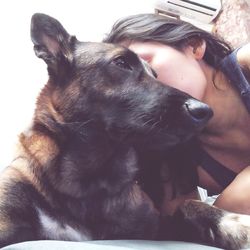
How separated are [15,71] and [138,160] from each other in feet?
3.30

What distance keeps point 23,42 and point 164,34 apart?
953 mm

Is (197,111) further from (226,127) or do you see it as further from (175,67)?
(226,127)

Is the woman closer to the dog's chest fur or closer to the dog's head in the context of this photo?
the dog's head

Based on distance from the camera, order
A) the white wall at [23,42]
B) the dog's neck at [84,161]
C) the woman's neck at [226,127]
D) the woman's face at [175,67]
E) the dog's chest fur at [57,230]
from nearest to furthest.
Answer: the dog's chest fur at [57,230]
the dog's neck at [84,161]
the woman's face at [175,67]
the woman's neck at [226,127]
the white wall at [23,42]

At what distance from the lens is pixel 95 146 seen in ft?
4.21

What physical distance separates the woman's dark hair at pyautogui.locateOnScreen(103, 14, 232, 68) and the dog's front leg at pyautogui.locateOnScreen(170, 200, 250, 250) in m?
0.60

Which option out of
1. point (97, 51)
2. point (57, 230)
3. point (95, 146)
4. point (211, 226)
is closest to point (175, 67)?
point (97, 51)

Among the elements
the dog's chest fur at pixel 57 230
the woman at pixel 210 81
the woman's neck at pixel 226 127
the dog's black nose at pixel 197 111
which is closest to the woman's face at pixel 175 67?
the woman at pixel 210 81

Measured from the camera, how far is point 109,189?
127 cm

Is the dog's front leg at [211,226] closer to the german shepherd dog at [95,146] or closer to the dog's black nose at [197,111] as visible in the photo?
the german shepherd dog at [95,146]

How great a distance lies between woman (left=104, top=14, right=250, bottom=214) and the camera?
1457 mm

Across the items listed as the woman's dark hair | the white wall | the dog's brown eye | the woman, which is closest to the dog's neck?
the dog's brown eye

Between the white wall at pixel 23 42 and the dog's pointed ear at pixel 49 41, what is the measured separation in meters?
0.54

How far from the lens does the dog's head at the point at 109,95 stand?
1188mm
